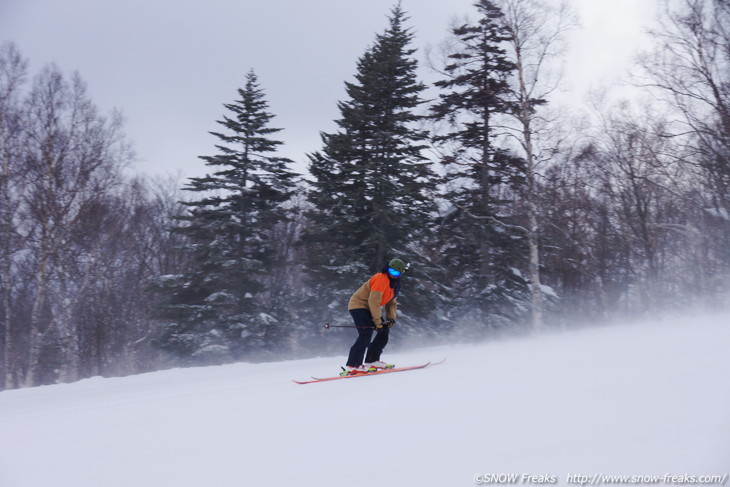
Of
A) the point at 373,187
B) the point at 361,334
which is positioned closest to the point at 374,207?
the point at 373,187

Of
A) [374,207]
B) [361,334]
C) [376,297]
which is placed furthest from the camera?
[374,207]

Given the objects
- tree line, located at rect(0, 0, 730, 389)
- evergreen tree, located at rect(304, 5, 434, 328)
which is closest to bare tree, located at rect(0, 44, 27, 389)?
tree line, located at rect(0, 0, 730, 389)

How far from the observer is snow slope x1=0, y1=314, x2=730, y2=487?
3.49 m

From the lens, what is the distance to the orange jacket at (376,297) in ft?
26.2

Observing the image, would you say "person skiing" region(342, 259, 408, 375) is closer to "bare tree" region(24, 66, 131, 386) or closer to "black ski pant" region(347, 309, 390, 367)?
"black ski pant" region(347, 309, 390, 367)

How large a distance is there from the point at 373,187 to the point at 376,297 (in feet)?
35.4

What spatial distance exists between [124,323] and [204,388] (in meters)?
25.3

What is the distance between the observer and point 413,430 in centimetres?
434

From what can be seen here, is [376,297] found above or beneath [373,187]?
beneath

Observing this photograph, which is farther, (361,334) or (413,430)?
(361,334)

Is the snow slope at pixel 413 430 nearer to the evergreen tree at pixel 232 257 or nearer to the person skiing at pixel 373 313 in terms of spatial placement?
the person skiing at pixel 373 313

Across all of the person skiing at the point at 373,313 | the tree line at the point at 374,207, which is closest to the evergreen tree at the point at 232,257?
the tree line at the point at 374,207

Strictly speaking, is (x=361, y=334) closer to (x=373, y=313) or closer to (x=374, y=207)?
(x=373, y=313)

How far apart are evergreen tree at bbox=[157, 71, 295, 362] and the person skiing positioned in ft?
39.0
